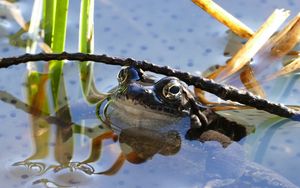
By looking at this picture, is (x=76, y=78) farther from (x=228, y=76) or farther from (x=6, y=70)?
(x=228, y=76)

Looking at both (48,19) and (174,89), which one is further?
(48,19)

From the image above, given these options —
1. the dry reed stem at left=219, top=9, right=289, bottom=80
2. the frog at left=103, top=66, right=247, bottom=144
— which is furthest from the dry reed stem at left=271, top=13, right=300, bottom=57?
the frog at left=103, top=66, right=247, bottom=144

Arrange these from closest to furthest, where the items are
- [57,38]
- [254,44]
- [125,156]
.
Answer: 1. [125,156]
2. [57,38]
3. [254,44]

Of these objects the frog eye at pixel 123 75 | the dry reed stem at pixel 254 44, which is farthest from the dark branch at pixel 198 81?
the dry reed stem at pixel 254 44

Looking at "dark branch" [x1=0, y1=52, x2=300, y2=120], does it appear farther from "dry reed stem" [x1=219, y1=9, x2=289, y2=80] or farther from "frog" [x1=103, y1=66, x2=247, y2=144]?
"dry reed stem" [x1=219, y1=9, x2=289, y2=80]

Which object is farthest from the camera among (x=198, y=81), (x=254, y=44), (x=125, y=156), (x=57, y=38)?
(x=254, y=44)

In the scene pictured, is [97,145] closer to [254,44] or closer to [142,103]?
[142,103]

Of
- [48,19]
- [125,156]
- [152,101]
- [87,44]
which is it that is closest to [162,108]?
[152,101]

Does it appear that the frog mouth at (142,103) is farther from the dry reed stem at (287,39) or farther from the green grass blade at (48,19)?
the dry reed stem at (287,39)
